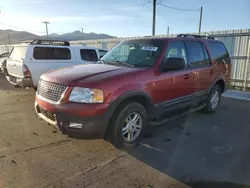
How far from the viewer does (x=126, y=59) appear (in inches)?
164

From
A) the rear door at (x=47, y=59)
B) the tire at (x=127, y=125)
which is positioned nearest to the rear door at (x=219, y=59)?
the tire at (x=127, y=125)

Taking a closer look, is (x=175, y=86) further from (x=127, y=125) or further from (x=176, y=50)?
(x=127, y=125)

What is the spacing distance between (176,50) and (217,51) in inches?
75.4

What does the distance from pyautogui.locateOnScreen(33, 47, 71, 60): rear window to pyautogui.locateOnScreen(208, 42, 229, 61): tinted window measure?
506 centimetres

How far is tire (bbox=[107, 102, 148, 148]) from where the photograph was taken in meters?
3.31

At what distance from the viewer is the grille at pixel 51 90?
3.15 meters

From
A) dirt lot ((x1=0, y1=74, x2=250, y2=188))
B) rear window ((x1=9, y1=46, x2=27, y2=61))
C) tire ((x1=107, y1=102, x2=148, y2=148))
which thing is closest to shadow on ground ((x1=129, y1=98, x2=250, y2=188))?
dirt lot ((x1=0, y1=74, x2=250, y2=188))

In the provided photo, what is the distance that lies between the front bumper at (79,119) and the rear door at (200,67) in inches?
101

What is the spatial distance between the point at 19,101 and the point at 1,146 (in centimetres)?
337

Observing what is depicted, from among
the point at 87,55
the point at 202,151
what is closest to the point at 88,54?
the point at 87,55

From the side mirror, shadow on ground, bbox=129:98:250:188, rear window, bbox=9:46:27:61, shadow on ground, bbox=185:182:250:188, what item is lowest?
shadow on ground, bbox=185:182:250:188

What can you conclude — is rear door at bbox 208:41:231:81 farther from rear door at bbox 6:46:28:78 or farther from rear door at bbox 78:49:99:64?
rear door at bbox 6:46:28:78

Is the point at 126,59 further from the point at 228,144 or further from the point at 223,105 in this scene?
the point at 223,105

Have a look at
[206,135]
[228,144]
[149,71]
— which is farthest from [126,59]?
[228,144]
